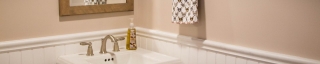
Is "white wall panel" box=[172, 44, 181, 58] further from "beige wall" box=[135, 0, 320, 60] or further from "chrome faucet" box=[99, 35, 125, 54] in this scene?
"chrome faucet" box=[99, 35, 125, 54]

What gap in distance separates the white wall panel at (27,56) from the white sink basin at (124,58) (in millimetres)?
162

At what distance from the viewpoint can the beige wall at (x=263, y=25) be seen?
1.79m

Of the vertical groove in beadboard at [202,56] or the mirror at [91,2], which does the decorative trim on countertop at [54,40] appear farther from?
the vertical groove in beadboard at [202,56]

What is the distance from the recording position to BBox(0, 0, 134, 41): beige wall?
226 cm

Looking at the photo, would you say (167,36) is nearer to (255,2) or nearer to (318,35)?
(255,2)

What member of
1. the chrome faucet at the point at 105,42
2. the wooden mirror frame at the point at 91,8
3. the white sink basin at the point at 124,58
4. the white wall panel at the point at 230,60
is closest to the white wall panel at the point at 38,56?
the white sink basin at the point at 124,58

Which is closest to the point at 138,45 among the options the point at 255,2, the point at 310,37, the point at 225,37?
the point at 225,37

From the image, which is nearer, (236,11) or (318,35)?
(318,35)

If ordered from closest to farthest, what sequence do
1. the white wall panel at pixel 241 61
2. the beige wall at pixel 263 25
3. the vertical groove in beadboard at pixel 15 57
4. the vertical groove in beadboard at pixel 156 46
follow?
the beige wall at pixel 263 25, the white wall panel at pixel 241 61, the vertical groove in beadboard at pixel 15 57, the vertical groove in beadboard at pixel 156 46

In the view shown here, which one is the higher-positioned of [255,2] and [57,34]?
[255,2]

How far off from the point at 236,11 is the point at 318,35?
442 mm

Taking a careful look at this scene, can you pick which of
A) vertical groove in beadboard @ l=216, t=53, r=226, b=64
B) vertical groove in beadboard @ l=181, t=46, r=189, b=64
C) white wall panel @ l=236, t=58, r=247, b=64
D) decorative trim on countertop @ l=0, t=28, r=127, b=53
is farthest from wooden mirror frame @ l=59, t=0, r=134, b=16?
white wall panel @ l=236, t=58, r=247, b=64

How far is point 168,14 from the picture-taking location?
98.7 inches

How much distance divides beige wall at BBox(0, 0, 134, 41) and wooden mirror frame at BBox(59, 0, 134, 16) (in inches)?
1.2
